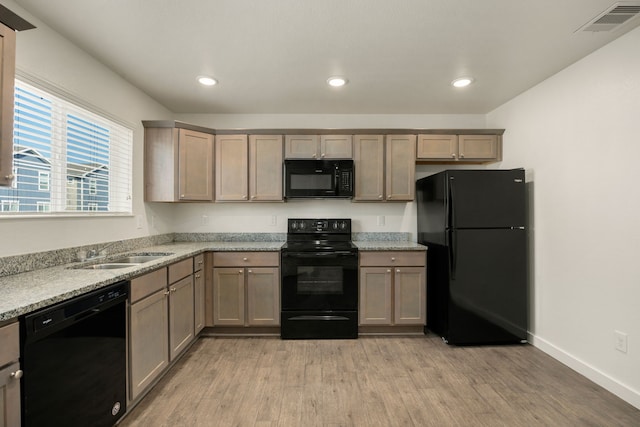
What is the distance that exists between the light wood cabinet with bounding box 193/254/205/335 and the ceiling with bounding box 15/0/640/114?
5.63ft

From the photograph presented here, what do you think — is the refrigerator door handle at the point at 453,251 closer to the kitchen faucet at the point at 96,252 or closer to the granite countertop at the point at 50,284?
the granite countertop at the point at 50,284

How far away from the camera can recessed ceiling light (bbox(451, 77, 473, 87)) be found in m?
2.64

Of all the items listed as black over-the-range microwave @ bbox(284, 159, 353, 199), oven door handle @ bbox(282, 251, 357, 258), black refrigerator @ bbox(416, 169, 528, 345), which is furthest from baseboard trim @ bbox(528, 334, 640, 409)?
black over-the-range microwave @ bbox(284, 159, 353, 199)

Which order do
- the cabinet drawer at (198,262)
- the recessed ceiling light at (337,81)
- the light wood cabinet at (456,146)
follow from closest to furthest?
the recessed ceiling light at (337,81), the cabinet drawer at (198,262), the light wood cabinet at (456,146)

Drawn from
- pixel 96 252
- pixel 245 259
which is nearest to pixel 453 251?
pixel 245 259

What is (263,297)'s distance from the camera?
117 inches

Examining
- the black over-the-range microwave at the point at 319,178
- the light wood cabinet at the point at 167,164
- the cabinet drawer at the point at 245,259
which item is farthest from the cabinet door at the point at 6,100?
the black over-the-range microwave at the point at 319,178

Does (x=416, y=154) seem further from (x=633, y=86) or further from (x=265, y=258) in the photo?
(x=265, y=258)

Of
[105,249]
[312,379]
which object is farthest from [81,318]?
[312,379]

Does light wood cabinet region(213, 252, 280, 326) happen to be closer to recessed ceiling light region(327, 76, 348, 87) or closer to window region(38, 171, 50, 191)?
window region(38, 171, 50, 191)

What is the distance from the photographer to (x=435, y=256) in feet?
9.86

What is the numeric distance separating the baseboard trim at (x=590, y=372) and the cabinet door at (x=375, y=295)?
1.39m

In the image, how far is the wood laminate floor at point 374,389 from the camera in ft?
5.94

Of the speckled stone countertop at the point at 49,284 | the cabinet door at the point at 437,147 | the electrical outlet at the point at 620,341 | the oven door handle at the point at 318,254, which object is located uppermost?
the cabinet door at the point at 437,147
